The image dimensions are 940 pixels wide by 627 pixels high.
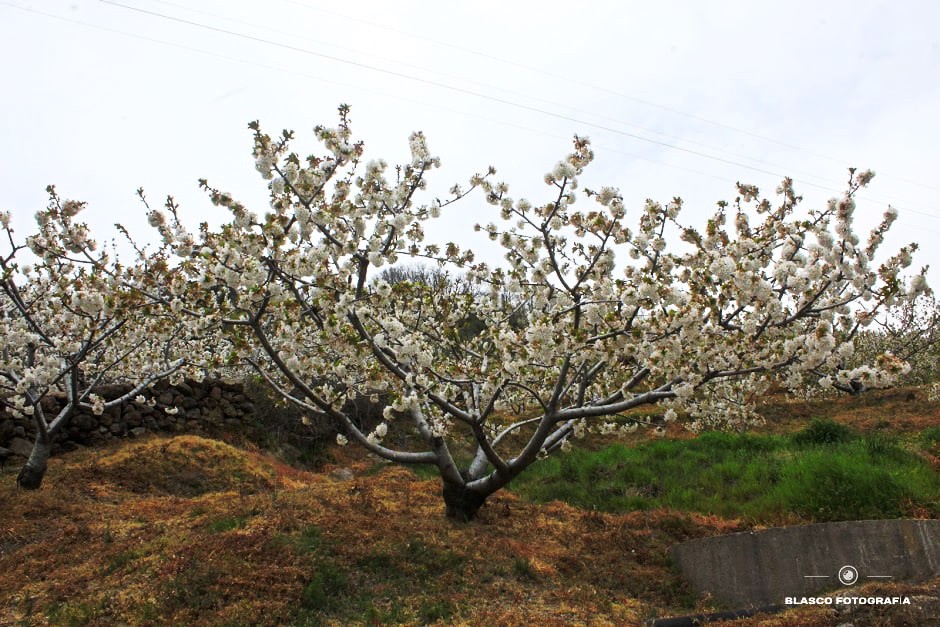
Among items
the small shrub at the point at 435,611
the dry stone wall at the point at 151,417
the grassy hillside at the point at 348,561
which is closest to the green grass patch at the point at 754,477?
the grassy hillside at the point at 348,561

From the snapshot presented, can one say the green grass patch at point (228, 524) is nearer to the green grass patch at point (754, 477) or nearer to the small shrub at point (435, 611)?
the small shrub at point (435, 611)

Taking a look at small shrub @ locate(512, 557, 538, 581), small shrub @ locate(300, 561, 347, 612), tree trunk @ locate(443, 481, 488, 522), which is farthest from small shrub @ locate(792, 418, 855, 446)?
small shrub @ locate(300, 561, 347, 612)

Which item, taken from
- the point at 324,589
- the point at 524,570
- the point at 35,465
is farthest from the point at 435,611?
the point at 35,465

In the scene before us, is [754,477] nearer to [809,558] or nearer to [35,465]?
[809,558]

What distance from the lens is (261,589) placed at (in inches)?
209

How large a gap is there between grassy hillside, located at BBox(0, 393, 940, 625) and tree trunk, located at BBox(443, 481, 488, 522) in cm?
17

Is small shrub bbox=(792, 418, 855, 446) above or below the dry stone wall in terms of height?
below

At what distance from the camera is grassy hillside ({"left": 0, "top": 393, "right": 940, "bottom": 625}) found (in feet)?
16.7

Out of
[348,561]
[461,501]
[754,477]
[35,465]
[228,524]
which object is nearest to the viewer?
[348,561]

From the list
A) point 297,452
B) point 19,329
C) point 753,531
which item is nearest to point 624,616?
point 753,531

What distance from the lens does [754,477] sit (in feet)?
27.4

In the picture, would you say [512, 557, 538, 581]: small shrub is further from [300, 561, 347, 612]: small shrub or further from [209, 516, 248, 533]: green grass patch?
[209, 516, 248, 533]: green grass patch

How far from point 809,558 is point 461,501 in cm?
366

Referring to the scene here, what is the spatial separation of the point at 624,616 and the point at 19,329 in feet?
31.2
